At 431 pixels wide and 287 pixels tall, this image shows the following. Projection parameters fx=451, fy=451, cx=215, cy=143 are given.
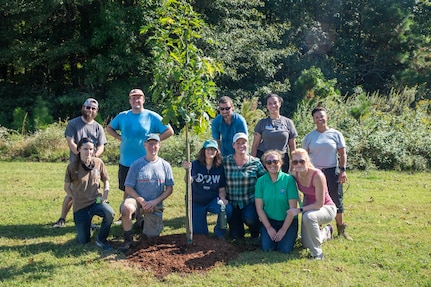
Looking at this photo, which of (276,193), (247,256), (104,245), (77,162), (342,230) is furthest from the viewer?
(342,230)

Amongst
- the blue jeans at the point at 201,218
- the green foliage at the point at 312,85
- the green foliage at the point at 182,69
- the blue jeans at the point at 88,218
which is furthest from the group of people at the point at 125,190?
the green foliage at the point at 312,85

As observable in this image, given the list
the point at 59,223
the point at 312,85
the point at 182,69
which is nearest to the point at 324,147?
the point at 182,69

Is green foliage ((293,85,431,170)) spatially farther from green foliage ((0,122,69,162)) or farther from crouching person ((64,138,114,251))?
crouching person ((64,138,114,251))

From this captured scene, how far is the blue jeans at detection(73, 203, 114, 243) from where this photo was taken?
18.2 ft

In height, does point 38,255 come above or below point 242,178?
below

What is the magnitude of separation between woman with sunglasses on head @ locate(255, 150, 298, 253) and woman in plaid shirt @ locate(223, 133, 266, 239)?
341 millimetres

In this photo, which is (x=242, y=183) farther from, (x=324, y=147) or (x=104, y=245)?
(x=104, y=245)

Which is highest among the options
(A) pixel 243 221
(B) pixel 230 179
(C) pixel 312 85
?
(C) pixel 312 85

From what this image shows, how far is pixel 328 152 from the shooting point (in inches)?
231

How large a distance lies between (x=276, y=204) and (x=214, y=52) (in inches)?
583

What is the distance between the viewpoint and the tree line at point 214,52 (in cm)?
1800

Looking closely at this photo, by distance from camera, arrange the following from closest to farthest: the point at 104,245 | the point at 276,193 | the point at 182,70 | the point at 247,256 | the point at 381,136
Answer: the point at 182,70 → the point at 247,256 → the point at 276,193 → the point at 104,245 → the point at 381,136

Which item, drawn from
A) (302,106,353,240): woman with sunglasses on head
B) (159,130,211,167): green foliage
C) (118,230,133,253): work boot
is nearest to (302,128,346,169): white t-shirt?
(302,106,353,240): woman with sunglasses on head

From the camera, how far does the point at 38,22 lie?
1780 cm
